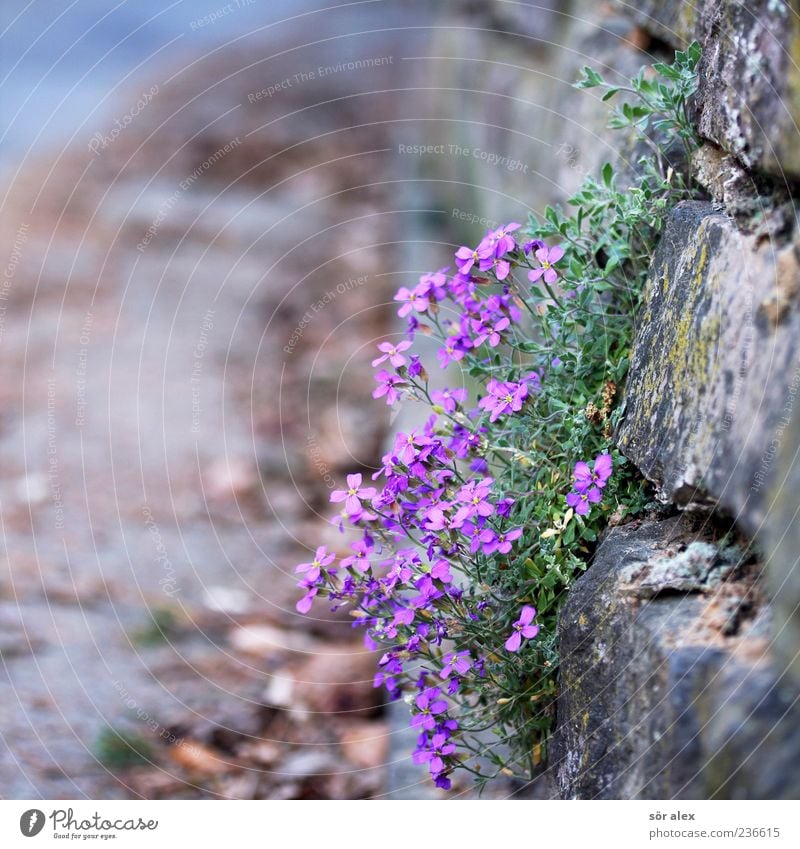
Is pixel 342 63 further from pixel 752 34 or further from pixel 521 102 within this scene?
pixel 752 34

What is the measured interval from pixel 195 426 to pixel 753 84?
11.0 feet

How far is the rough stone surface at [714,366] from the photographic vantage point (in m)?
1.18

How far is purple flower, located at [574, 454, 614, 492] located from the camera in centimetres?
151

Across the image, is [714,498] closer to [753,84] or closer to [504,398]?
[504,398]

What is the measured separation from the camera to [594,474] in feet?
5.01

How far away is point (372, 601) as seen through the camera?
1.69 m

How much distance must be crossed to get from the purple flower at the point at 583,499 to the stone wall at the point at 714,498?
0.08m

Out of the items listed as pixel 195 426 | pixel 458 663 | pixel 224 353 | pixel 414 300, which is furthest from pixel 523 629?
pixel 224 353

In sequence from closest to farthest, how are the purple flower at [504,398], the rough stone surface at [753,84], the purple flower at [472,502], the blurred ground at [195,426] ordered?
the rough stone surface at [753,84] < the purple flower at [472,502] < the purple flower at [504,398] < the blurred ground at [195,426]

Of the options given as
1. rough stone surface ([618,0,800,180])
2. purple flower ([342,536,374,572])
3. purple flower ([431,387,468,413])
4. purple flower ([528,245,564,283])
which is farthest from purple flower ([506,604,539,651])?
rough stone surface ([618,0,800,180])

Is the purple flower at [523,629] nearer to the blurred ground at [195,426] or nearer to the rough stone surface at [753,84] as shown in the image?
the rough stone surface at [753,84]
